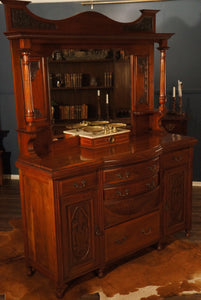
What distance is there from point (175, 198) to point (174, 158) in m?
0.37

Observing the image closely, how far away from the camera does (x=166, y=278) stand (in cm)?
284

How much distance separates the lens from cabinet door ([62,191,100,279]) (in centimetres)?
257

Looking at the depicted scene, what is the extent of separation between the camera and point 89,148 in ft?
9.64

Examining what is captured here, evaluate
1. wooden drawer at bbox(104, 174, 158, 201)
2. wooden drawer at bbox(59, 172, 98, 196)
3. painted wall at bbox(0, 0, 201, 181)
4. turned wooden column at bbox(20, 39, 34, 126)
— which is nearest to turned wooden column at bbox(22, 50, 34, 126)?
turned wooden column at bbox(20, 39, 34, 126)

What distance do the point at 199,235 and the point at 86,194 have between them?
145 centimetres

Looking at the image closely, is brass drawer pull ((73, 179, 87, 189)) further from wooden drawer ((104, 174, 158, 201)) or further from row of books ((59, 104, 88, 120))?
row of books ((59, 104, 88, 120))

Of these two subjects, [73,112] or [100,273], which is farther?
[73,112]

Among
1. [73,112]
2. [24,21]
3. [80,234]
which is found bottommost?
[80,234]

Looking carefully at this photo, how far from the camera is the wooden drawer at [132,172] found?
2.71m

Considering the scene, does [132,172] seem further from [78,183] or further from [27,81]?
[27,81]

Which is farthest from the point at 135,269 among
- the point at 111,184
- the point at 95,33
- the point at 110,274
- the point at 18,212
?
the point at 95,33

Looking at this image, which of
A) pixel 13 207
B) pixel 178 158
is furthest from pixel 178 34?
pixel 13 207

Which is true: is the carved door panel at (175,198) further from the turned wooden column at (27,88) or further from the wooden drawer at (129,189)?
the turned wooden column at (27,88)

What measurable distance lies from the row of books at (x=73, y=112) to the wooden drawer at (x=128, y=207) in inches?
30.2
